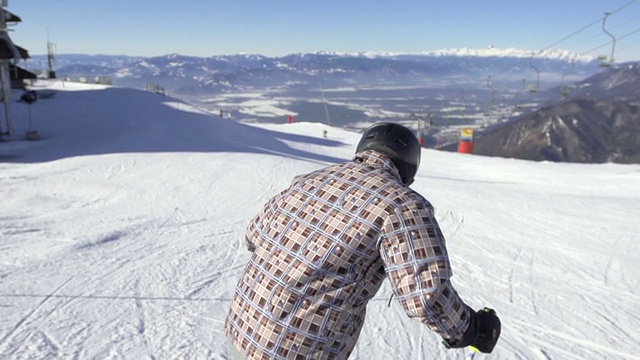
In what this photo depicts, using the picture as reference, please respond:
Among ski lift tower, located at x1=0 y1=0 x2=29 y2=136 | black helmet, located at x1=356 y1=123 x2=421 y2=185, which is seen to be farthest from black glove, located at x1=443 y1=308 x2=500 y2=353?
ski lift tower, located at x1=0 y1=0 x2=29 y2=136

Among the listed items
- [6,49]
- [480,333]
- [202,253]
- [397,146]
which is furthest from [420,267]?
[6,49]

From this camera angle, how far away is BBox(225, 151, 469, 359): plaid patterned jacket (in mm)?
1720

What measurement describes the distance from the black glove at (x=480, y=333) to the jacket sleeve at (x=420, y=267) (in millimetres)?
84

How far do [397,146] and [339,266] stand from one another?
62 centimetres

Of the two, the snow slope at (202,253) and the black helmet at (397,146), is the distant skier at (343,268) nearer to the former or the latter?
the black helmet at (397,146)

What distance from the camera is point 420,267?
5.57 feet

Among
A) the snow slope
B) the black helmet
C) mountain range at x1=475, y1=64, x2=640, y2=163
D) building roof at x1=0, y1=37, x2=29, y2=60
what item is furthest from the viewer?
mountain range at x1=475, y1=64, x2=640, y2=163

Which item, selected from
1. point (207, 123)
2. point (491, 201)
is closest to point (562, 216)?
point (491, 201)

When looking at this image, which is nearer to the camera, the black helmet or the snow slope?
the black helmet

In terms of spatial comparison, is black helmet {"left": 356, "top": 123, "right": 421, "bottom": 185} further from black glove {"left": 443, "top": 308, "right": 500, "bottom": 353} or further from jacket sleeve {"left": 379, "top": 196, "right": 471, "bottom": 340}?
black glove {"left": 443, "top": 308, "right": 500, "bottom": 353}

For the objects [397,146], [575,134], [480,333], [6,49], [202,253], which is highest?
[6,49]

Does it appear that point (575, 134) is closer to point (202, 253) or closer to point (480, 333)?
point (202, 253)

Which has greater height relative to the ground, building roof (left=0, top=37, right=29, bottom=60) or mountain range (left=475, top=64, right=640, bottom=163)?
building roof (left=0, top=37, right=29, bottom=60)

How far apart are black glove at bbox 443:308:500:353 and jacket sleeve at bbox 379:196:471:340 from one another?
0.08m
